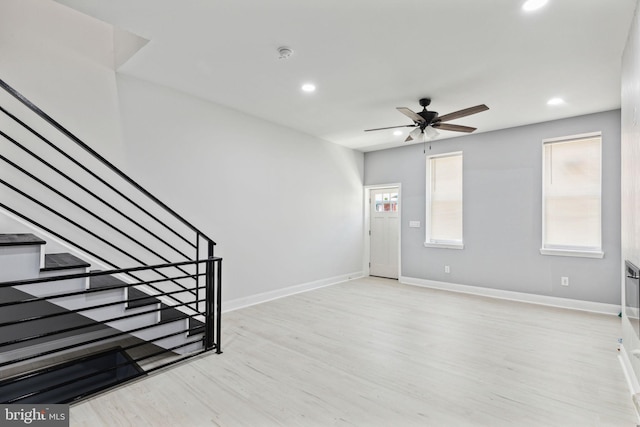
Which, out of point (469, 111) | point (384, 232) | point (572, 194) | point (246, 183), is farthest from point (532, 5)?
point (384, 232)

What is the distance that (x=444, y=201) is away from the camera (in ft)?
20.0

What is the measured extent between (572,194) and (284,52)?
4.63m

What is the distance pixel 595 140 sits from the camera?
4641 millimetres

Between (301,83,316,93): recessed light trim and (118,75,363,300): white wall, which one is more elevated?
(301,83,316,93): recessed light trim

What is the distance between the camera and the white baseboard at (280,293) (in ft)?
14.7

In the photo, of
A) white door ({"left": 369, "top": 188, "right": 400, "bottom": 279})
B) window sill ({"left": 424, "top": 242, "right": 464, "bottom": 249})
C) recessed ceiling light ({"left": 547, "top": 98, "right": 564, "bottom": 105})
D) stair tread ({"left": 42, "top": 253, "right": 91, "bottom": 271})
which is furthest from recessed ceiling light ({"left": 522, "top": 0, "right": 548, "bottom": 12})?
white door ({"left": 369, "top": 188, "right": 400, "bottom": 279})

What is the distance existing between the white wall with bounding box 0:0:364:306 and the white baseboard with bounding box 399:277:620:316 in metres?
1.53

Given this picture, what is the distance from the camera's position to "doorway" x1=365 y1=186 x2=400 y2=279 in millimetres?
6812

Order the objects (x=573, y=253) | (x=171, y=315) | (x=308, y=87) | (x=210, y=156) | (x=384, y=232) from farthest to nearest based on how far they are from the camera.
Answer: (x=384, y=232) < (x=573, y=253) < (x=210, y=156) < (x=308, y=87) < (x=171, y=315)

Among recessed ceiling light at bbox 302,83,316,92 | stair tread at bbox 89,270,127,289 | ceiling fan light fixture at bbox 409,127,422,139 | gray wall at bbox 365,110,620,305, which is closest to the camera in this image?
stair tread at bbox 89,270,127,289

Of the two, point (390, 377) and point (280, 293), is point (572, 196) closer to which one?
point (390, 377)

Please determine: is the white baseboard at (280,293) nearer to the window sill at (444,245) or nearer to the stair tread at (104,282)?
the window sill at (444,245)

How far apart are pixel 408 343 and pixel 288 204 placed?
9.56 feet

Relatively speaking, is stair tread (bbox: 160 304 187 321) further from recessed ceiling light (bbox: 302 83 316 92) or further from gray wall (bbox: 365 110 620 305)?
→ gray wall (bbox: 365 110 620 305)
